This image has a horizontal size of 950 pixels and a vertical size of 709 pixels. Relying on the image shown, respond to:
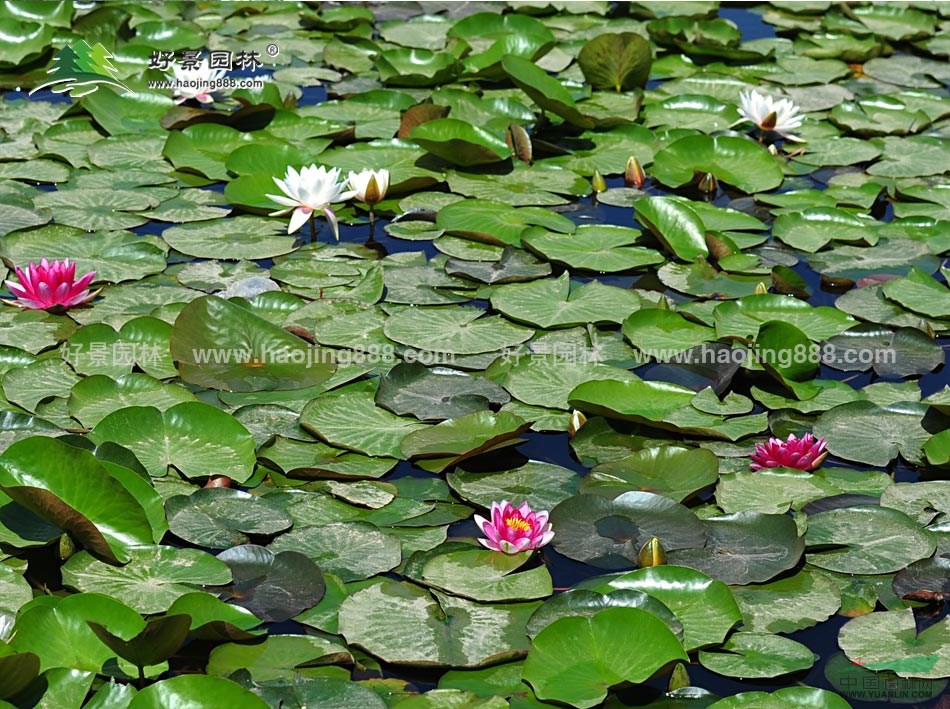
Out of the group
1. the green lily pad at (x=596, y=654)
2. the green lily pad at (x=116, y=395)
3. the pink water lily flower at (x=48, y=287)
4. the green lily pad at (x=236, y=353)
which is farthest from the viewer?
the pink water lily flower at (x=48, y=287)

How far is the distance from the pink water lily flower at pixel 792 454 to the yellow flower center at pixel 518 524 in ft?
2.57

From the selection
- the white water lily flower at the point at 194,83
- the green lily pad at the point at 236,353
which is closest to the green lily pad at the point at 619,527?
the green lily pad at the point at 236,353

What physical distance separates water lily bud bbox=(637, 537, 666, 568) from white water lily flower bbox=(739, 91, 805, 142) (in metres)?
3.20

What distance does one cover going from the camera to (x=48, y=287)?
3.81 meters

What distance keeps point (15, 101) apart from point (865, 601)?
16.7 ft

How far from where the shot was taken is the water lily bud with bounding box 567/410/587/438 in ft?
10.6

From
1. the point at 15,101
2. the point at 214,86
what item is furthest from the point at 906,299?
the point at 15,101

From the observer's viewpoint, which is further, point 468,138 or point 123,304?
point 468,138

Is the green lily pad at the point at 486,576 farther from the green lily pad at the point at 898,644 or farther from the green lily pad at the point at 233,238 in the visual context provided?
the green lily pad at the point at 233,238

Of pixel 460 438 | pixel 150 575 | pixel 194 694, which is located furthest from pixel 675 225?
pixel 194 694

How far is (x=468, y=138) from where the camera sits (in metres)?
5.02

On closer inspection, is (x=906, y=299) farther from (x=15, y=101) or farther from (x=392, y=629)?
(x=15, y=101)

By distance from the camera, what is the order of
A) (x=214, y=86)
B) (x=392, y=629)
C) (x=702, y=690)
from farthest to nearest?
(x=214, y=86) → (x=392, y=629) → (x=702, y=690)

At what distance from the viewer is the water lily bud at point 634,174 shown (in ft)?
16.6
